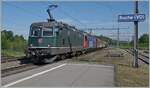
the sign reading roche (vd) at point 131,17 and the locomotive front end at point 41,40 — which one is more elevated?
the sign reading roche (vd) at point 131,17

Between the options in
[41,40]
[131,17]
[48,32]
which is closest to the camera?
[131,17]

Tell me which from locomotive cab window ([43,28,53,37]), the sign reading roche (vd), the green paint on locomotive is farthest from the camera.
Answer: locomotive cab window ([43,28,53,37])

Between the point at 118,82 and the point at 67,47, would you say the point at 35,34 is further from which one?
the point at 118,82

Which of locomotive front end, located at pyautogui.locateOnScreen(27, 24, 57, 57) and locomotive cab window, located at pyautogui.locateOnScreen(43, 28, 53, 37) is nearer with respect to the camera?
locomotive front end, located at pyautogui.locateOnScreen(27, 24, 57, 57)

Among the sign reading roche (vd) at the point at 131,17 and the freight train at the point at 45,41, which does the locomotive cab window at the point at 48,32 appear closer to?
the freight train at the point at 45,41

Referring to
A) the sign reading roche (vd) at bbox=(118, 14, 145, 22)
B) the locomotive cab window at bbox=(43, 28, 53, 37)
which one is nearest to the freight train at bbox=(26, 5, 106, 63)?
the locomotive cab window at bbox=(43, 28, 53, 37)

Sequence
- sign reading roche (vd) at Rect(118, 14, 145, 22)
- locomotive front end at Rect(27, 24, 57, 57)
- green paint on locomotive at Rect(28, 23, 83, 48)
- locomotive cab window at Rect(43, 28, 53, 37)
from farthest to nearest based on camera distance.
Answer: locomotive cab window at Rect(43, 28, 53, 37)
green paint on locomotive at Rect(28, 23, 83, 48)
locomotive front end at Rect(27, 24, 57, 57)
sign reading roche (vd) at Rect(118, 14, 145, 22)

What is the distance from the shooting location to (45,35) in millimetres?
23172

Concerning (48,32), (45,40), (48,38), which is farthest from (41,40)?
(48,32)

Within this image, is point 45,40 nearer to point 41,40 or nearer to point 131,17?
point 41,40

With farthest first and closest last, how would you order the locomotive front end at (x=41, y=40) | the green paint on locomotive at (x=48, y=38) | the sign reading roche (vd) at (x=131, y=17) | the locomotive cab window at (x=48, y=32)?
the locomotive cab window at (x=48, y=32) < the green paint on locomotive at (x=48, y=38) < the locomotive front end at (x=41, y=40) < the sign reading roche (vd) at (x=131, y=17)

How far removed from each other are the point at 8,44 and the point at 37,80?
3483 cm

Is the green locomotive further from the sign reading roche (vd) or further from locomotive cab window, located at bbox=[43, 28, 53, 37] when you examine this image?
the sign reading roche (vd)

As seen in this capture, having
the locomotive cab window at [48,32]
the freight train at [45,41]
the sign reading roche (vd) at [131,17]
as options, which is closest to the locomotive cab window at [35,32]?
the freight train at [45,41]
